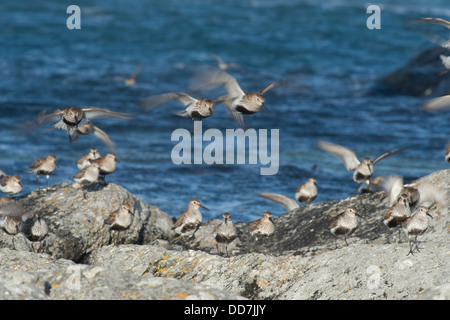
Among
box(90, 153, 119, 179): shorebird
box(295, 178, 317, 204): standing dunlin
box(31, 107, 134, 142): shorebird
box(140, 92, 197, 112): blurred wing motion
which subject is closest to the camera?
box(140, 92, 197, 112): blurred wing motion

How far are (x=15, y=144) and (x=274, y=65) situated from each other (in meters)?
13.9

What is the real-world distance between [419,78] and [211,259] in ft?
57.3

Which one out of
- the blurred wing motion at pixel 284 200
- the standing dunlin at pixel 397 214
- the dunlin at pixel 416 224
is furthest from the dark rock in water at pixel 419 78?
the dunlin at pixel 416 224

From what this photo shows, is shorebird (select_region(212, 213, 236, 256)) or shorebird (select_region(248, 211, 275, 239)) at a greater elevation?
shorebird (select_region(248, 211, 275, 239))

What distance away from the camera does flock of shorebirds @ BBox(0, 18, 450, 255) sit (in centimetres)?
848

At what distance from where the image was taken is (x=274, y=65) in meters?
28.0

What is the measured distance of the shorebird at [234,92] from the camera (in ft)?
34.6

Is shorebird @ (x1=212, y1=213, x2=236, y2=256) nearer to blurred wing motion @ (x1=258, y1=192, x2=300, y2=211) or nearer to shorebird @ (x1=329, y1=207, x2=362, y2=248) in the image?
shorebird @ (x1=329, y1=207, x2=362, y2=248)

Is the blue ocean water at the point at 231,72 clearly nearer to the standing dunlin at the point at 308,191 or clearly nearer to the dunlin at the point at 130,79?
the dunlin at the point at 130,79

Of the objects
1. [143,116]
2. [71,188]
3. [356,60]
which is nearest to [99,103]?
[143,116]

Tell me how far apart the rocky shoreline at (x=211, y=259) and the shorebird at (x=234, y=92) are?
185cm

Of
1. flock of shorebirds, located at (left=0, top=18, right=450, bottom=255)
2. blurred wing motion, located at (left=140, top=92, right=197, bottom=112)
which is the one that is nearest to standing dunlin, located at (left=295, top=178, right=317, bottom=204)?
flock of shorebirds, located at (left=0, top=18, right=450, bottom=255)
